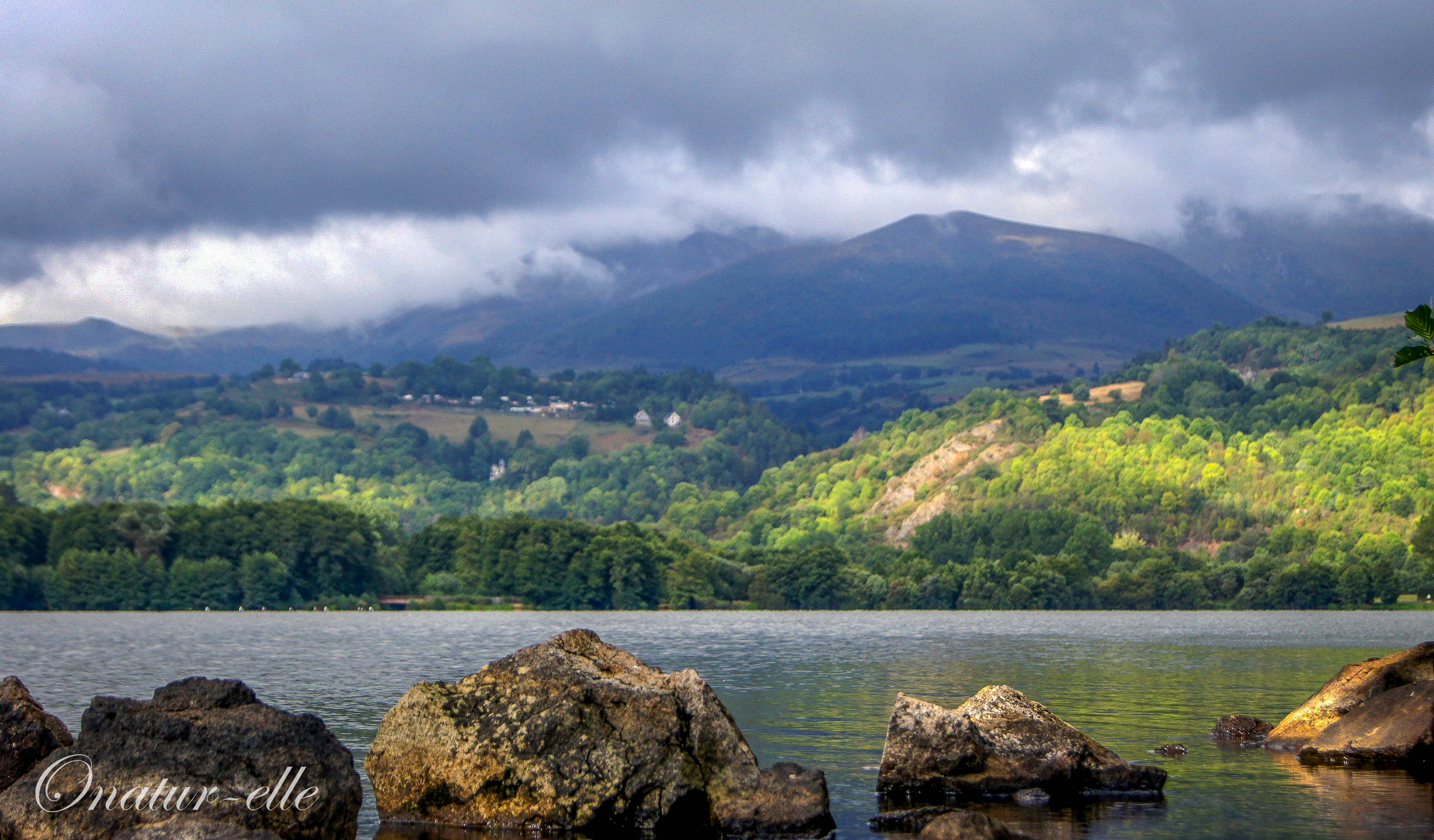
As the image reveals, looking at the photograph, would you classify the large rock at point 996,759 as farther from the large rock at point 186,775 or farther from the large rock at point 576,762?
the large rock at point 186,775

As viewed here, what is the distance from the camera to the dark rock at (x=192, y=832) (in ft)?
70.9

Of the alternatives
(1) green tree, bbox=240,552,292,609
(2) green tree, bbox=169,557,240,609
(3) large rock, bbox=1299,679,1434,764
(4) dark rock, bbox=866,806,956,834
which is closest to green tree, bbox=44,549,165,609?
(2) green tree, bbox=169,557,240,609

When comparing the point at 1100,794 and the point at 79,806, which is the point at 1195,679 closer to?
the point at 1100,794

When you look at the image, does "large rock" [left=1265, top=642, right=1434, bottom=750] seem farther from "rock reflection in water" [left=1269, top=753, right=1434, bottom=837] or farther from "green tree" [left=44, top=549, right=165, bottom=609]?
"green tree" [left=44, top=549, right=165, bottom=609]

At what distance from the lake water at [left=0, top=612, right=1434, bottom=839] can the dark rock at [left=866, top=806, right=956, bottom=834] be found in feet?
1.83

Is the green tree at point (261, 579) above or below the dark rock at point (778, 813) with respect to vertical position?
below

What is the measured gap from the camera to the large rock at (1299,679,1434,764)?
32.5 m

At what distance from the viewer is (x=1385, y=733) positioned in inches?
1315

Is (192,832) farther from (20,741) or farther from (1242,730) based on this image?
(1242,730)

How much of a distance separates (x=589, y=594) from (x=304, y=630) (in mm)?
61055

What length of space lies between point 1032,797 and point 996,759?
1.20 meters

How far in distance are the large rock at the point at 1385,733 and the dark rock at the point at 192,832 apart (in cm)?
2438

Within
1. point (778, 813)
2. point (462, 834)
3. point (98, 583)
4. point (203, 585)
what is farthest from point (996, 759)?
point (203, 585)

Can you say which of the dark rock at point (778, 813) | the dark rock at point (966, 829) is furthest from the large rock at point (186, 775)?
the dark rock at point (966, 829)
